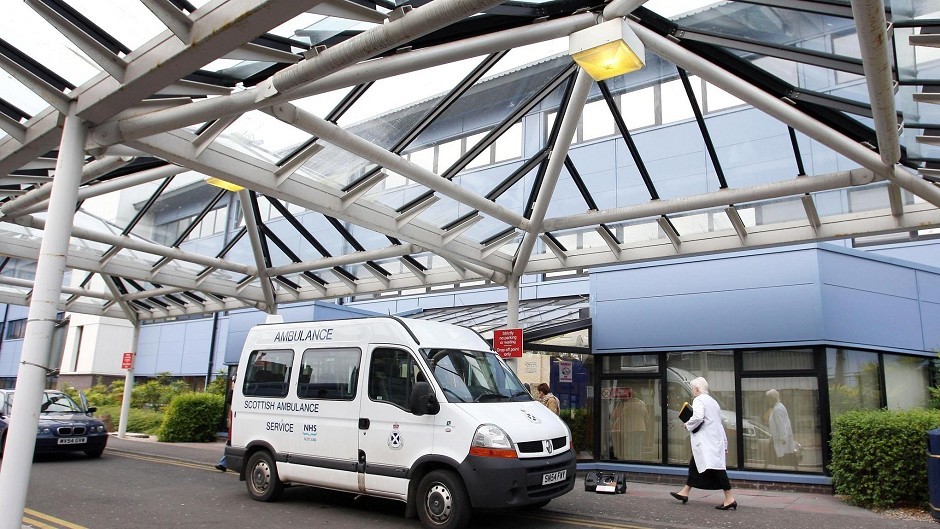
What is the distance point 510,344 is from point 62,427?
9.41 m

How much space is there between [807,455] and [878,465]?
6.74 feet

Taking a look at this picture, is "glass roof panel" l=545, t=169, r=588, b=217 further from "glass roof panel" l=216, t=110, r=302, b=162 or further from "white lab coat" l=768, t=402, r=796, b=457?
"white lab coat" l=768, t=402, r=796, b=457

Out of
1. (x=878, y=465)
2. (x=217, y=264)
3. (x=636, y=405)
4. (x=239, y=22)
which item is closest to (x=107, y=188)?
(x=217, y=264)

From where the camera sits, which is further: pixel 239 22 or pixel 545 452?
pixel 545 452

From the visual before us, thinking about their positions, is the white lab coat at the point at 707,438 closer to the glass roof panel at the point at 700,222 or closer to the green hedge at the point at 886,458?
the green hedge at the point at 886,458

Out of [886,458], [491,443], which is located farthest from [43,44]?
[886,458]

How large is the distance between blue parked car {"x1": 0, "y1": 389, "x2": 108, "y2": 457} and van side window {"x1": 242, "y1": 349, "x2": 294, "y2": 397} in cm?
598

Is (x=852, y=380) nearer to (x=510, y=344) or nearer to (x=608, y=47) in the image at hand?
(x=510, y=344)

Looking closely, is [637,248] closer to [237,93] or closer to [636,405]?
[636,405]

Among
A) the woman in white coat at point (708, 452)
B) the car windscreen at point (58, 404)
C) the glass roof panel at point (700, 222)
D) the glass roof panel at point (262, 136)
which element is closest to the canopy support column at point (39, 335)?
the glass roof panel at point (262, 136)

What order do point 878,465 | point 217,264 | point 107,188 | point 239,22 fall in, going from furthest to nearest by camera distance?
point 217,264
point 107,188
point 878,465
point 239,22

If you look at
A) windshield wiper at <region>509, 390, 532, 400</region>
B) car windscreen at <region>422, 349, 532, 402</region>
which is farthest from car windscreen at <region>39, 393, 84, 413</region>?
windshield wiper at <region>509, 390, 532, 400</region>

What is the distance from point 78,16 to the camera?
6.00 meters

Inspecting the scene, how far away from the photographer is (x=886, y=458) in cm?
933
